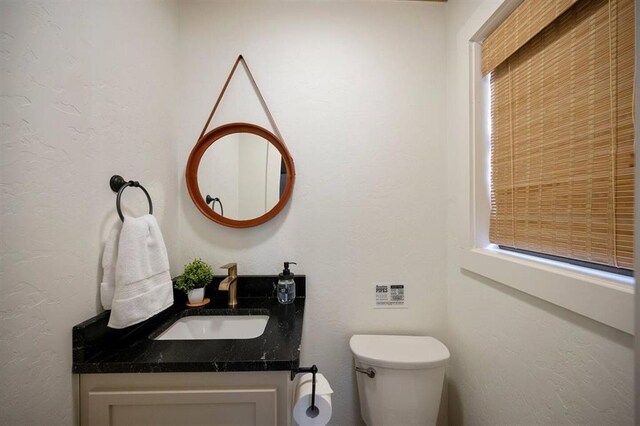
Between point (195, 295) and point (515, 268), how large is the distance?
49.8 inches

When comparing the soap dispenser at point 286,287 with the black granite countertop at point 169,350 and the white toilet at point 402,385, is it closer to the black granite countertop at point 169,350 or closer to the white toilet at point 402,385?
the black granite countertop at point 169,350

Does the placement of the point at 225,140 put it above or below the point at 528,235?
above

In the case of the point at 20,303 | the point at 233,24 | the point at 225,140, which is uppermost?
the point at 233,24

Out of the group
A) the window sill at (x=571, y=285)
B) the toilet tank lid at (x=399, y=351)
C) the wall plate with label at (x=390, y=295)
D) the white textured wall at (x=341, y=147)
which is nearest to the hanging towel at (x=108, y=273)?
the white textured wall at (x=341, y=147)

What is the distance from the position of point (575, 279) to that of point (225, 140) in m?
1.37

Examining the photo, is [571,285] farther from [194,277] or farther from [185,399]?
[194,277]

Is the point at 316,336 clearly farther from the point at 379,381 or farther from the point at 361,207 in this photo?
the point at 361,207

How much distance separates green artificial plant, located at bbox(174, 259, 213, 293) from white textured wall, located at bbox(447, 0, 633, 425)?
118cm

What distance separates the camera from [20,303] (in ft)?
1.83

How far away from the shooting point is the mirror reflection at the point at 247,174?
1202 mm

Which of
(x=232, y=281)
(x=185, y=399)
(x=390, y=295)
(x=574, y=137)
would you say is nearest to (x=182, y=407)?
(x=185, y=399)

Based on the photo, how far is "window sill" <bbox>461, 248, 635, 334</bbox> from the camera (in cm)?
53

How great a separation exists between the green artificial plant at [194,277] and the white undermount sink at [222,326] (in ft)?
0.44

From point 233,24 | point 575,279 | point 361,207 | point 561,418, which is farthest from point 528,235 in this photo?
point 233,24
